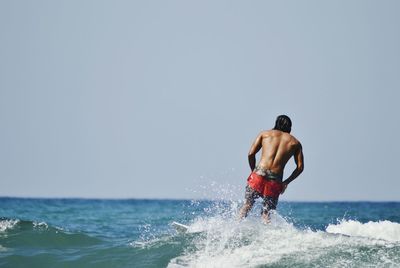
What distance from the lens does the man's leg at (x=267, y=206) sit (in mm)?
10891

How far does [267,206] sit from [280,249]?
4.89 ft

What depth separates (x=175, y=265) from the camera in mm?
9625

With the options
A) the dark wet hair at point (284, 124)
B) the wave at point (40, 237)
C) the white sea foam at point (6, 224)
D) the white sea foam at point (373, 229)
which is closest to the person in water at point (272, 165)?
the dark wet hair at point (284, 124)

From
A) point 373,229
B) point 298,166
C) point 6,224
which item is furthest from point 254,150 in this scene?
point 6,224

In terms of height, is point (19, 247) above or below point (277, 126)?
below

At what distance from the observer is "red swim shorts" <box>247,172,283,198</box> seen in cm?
1085

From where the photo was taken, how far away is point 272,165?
1088 centimetres

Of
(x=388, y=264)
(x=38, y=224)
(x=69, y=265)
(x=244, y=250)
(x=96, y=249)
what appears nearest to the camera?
(x=388, y=264)

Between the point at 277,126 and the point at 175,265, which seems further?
the point at 277,126

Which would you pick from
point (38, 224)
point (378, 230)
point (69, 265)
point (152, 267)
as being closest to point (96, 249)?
point (69, 265)

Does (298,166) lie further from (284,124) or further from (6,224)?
(6,224)

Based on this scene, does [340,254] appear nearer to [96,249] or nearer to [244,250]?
[244,250]

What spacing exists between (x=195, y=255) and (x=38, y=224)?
4751mm

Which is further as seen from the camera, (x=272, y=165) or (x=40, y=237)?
(x=40, y=237)
